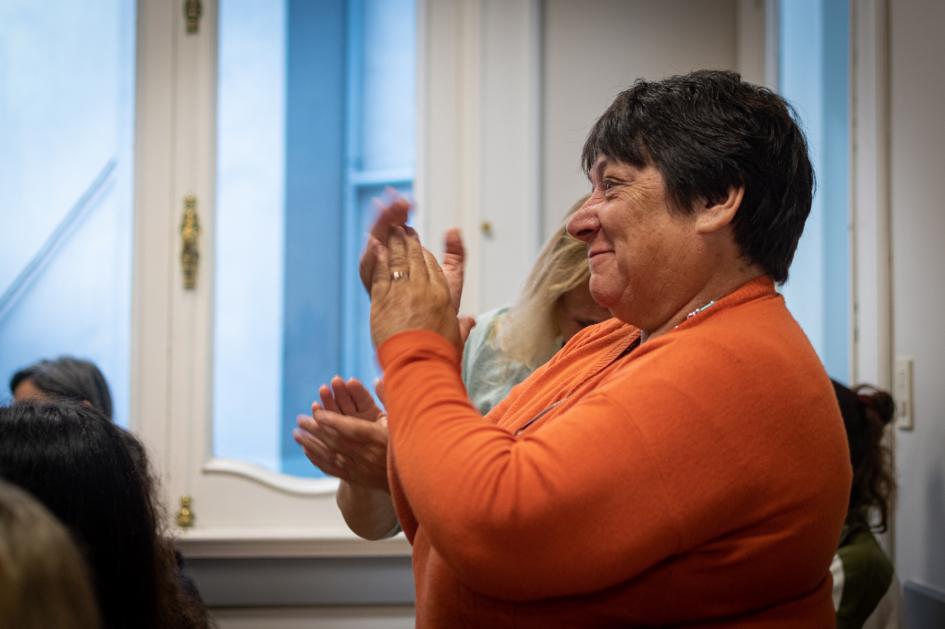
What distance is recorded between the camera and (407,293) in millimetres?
1012

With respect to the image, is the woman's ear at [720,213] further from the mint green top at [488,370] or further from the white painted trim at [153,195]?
the white painted trim at [153,195]

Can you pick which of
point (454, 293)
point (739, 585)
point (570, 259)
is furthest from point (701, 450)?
point (570, 259)


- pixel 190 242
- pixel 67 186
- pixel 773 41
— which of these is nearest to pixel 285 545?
pixel 190 242

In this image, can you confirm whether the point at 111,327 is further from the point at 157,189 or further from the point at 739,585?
the point at 739,585

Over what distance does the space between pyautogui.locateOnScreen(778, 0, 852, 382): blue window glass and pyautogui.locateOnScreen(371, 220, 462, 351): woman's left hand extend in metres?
1.67

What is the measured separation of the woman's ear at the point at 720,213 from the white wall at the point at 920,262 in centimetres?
84

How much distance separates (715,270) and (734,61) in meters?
2.06

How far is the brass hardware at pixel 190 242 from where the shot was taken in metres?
2.93

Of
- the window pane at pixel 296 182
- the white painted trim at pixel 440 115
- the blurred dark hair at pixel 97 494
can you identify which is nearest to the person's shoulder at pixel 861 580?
the blurred dark hair at pixel 97 494

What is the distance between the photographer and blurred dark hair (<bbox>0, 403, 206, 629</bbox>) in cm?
107

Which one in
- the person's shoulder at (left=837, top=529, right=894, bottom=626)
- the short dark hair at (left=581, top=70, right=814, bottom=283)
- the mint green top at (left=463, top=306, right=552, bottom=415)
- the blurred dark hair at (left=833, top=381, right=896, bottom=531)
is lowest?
the person's shoulder at (left=837, top=529, right=894, bottom=626)

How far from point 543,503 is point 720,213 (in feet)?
1.22

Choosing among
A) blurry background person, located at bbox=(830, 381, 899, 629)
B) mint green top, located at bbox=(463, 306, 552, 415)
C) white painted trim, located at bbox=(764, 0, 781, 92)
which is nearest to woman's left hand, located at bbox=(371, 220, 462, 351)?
mint green top, located at bbox=(463, 306, 552, 415)

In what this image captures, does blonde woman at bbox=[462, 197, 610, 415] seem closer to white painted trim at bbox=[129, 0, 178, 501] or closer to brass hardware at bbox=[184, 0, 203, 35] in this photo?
white painted trim at bbox=[129, 0, 178, 501]
